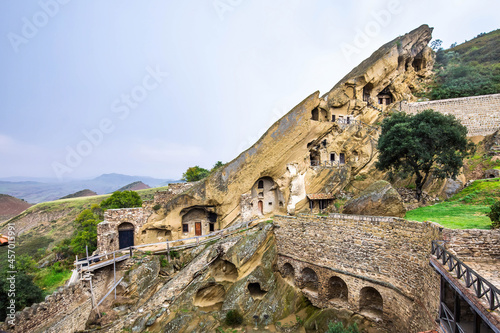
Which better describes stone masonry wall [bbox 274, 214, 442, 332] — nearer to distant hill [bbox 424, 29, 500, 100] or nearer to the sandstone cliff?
the sandstone cliff

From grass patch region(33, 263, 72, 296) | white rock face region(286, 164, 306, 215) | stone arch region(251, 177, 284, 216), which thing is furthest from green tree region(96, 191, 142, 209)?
white rock face region(286, 164, 306, 215)

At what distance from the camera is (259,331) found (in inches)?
523

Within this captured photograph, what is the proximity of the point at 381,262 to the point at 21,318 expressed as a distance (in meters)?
15.3

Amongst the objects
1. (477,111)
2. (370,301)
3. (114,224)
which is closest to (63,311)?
(114,224)

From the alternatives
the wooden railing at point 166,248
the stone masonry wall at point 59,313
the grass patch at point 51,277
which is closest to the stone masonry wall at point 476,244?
the wooden railing at point 166,248

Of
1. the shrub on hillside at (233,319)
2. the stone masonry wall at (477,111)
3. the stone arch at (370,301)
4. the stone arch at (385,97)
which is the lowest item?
the shrub on hillside at (233,319)

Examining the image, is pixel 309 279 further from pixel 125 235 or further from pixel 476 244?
pixel 125 235

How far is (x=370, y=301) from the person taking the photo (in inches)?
496

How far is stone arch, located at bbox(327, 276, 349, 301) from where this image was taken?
13797 mm

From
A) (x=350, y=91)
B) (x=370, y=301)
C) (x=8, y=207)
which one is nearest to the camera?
(x=370, y=301)

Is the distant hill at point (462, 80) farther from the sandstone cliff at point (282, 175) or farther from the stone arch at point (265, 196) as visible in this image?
the stone arch at point (265, 196)

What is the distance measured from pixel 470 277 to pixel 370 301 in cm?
794

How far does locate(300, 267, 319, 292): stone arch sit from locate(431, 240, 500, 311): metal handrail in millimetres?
8116

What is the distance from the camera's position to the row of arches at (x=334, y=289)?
12.4 m
